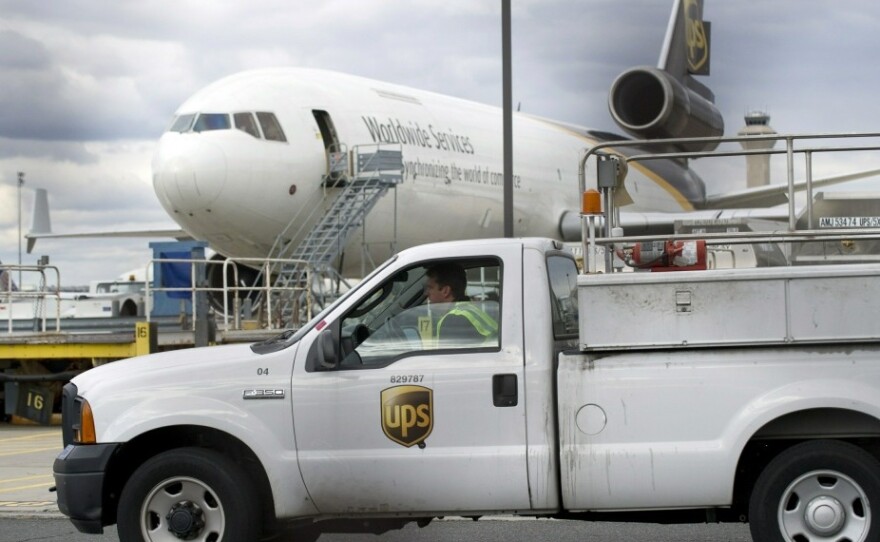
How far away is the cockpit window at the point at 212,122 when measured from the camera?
66.5ft

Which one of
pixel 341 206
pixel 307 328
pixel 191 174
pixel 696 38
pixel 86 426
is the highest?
pixel 696 38

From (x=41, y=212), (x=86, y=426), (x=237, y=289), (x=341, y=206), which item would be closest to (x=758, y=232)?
(x=86, y=426)

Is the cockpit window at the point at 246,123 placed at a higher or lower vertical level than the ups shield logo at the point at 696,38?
lower

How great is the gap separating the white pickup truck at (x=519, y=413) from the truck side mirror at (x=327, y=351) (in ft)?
0.04

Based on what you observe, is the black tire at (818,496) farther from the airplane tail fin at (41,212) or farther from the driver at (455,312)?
the airplane tail fin at (41,212)

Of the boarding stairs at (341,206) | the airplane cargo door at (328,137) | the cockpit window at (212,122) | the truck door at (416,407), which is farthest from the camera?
the airplane cargo door at (328,137)

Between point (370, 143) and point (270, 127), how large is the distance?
2.00 m

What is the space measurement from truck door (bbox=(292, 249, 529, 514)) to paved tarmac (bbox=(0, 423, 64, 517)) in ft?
12.0

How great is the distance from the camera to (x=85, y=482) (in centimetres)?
647

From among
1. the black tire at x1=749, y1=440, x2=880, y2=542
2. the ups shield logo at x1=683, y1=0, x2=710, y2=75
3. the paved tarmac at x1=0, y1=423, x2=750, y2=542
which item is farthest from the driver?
the ups shield logo at x1=683, y1=0, x2=710, y2=75

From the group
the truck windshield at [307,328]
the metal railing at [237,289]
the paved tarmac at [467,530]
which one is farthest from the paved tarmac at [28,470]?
Result: the truck windshield at [307,328]

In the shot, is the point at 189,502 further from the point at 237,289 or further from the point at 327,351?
the point at 237,289

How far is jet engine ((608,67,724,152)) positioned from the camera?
95.8ft

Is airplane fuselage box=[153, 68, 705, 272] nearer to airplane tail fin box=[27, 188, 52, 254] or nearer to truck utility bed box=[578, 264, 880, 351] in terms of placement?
truck utility bed box=[578, 264, 880, 351]
